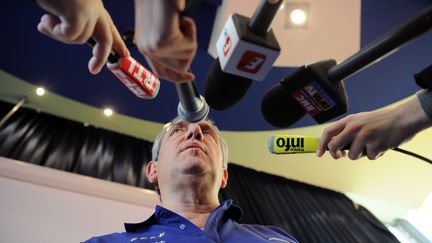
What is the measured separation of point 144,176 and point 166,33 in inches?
82.6

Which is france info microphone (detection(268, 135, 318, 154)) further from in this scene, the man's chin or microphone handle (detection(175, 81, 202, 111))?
the man's chin

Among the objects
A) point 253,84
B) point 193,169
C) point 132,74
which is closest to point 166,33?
point 132,74

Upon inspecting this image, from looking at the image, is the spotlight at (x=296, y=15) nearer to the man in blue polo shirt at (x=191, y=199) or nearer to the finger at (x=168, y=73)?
the man in blue polo shirt at (x=191, y=199)

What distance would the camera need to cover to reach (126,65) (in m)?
0.75

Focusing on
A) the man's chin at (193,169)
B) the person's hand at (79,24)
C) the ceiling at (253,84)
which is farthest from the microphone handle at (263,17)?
the ceiling at (253,84)

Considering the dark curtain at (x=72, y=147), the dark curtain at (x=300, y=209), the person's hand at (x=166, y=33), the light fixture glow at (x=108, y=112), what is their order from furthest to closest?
the dark curtain at (x=300, y=209) < the light fixture glow at (x=108, y=112) < the dark curtain at (x=72, y=147) < the person's hand at (x=166, y=33)

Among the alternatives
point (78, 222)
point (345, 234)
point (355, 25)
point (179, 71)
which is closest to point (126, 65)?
point (179, 71)

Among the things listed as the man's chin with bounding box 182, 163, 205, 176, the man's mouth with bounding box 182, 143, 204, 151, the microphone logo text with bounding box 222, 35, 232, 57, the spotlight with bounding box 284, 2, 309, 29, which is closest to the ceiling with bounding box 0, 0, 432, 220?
the spotlight with bounding box 284, 2, 309, 29

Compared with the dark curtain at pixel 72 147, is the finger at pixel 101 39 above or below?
above

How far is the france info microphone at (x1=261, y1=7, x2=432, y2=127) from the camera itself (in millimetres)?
486

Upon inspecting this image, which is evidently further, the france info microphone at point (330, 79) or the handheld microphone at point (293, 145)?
the handheld microphone at point (293, 145)

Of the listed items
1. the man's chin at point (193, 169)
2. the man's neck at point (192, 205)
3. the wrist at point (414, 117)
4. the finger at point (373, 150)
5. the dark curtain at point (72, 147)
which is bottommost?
the dark curtain at point (72, 147)

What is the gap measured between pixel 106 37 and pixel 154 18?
0.91 feet

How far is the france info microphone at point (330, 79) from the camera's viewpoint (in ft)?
1.59
